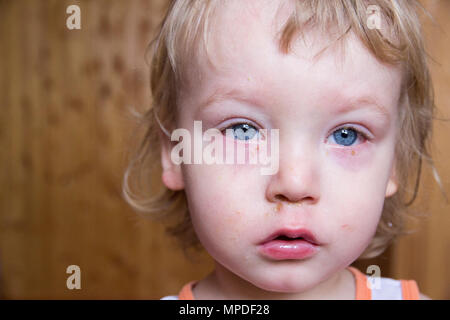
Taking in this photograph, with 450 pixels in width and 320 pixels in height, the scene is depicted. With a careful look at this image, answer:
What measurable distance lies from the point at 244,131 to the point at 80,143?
216 cm

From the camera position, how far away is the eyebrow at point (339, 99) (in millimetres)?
702

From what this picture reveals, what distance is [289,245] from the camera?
27.7 inches

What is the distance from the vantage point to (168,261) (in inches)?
108

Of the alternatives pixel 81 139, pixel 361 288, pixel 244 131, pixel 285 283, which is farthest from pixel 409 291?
pixel 81 139

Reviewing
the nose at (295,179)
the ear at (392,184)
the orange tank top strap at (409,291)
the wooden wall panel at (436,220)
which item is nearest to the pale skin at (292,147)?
the nose at (295,179)

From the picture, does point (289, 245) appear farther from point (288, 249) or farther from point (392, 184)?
point (392, 184)

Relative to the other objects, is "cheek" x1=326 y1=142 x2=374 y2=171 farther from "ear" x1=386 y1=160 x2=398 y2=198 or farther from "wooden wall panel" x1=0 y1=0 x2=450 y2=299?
"wooden wall panel" x1=0 y1=0 x2=450 y2=299

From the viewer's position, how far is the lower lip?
2.31 feet

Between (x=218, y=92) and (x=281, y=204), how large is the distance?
0.59 ft

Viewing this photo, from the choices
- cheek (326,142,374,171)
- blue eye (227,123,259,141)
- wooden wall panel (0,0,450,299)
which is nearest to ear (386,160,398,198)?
cheek (326,142,374,171)

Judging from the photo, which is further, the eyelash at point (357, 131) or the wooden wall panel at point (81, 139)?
the wooden wall panel at point (81, 139)

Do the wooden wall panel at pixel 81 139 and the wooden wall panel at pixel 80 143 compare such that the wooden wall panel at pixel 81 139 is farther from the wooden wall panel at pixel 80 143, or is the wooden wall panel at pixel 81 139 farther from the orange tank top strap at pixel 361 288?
the orange tank top strap at pixel 361 288
